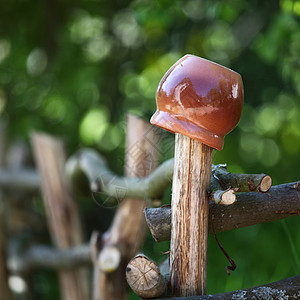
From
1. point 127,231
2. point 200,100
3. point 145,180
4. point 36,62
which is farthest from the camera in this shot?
point 36,62

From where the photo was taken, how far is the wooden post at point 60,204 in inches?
59.2

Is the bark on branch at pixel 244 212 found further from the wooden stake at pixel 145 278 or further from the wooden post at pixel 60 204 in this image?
the wooden post at pixel 60 204

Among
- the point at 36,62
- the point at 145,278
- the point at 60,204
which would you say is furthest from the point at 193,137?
the point at 36,62

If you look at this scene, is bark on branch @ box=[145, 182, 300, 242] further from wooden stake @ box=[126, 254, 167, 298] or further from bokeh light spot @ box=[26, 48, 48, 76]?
bokeh light spot @ box=[26, 48, 48, 76]

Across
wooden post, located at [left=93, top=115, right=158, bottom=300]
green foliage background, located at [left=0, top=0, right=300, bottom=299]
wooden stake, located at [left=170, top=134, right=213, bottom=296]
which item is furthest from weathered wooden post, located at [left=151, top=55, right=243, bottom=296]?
green foliage background, located at [left=0, top=0, right=300, bottom=299]

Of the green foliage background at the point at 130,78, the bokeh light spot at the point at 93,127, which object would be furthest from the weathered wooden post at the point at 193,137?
the bokeh light spot at the point at 93,127

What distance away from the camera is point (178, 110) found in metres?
0.59

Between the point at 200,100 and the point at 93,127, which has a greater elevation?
the point at 93,127

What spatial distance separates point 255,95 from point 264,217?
133 cm

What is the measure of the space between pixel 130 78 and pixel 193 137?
5.56 feet

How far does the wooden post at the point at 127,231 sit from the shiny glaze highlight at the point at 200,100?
50 cm

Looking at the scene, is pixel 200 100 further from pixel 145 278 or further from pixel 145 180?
pixel 145 180

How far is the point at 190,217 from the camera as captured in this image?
60 centimetres

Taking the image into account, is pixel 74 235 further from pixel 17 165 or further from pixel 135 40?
pixel 135 40
